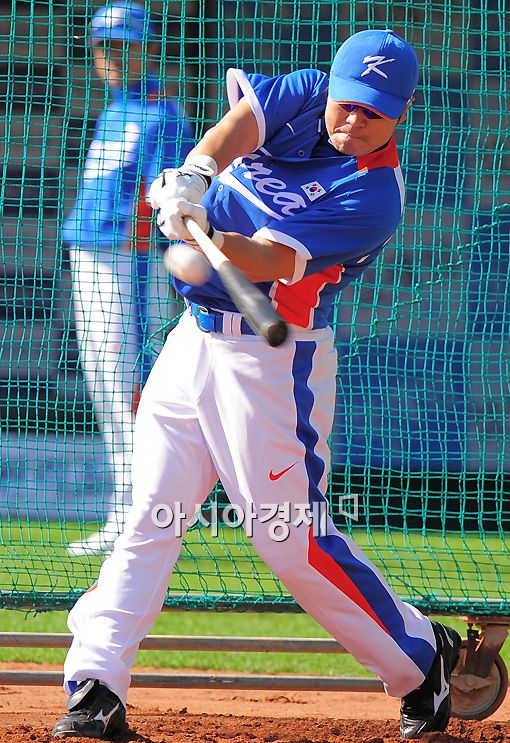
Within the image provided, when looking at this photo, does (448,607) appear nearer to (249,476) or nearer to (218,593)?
(218,593)

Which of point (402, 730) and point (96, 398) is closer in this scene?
point (402, 730)

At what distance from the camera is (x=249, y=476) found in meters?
2.88

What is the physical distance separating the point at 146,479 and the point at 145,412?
0.61 feet

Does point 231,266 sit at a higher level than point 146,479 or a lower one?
higher

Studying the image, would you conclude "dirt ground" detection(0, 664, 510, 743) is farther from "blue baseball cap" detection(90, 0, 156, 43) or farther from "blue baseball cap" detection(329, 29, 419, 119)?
"blue baseball cap" detection(90, 0, 156, 43)

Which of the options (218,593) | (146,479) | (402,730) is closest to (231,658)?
(218,593)

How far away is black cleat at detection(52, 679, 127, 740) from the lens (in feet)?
9.29

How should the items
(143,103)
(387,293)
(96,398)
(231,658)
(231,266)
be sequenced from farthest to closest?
(387,293) < (96,398) < (231,658) < (143,103) < (231,266)

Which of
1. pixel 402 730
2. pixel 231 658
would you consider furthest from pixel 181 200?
pixel 231 658

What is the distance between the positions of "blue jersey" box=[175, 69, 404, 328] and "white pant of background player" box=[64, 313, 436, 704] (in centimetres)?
12

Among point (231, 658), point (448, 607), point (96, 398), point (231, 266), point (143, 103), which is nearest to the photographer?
point (231, 266)

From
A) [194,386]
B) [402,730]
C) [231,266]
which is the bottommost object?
[402,730]

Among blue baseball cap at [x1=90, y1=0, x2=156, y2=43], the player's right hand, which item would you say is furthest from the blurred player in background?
the player's right hand

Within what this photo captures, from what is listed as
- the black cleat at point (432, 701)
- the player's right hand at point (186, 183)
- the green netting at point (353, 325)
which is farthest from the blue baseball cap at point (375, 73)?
the black cleat at point (432, 701)
